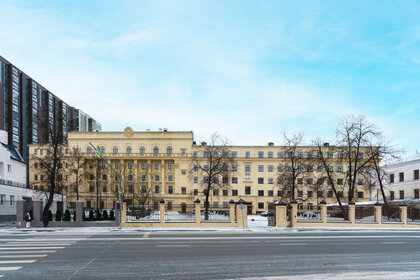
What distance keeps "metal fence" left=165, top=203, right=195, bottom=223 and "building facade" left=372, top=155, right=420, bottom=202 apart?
110 feet

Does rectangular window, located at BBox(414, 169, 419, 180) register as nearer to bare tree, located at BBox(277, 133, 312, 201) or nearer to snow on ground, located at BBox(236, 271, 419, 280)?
bare tree, located at BBox(277, 133, 312, 201)

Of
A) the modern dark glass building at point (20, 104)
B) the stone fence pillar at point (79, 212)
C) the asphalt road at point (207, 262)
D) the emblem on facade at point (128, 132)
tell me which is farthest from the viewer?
the modern dark glass building at point (20, 104)

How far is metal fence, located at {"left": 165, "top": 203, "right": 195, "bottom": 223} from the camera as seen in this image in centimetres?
Result: 3394

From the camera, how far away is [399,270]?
12.2 metres

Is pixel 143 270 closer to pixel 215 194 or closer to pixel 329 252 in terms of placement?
pixel 329 252

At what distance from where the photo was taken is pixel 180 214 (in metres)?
34.1

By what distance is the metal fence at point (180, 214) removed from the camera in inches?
1336

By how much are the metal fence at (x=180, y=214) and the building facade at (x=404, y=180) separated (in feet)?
110

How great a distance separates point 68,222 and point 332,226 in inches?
962

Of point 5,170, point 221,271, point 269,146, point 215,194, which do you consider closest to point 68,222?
point 5,170

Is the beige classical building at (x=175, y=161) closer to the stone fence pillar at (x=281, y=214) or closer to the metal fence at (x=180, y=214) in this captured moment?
the stone fence pillar at (x=281, y=214)

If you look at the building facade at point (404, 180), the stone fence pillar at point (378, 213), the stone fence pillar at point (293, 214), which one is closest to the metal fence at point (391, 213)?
the stone fence pillar at point (378, 213)

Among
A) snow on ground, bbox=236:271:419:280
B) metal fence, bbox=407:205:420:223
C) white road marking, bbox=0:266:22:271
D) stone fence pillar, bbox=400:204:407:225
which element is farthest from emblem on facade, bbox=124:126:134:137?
snow on ground, bbox=236:271:419:280

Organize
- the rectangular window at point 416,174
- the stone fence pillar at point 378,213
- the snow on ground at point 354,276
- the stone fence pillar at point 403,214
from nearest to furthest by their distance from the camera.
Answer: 1. the snow on ground at point 354,276
2. the stone fence pillar at point 378,213
3. the stone fence pillar at point 403,214
4. the rectangular window at point 416,174
